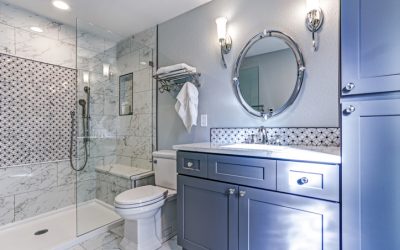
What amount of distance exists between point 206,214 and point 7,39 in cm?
276

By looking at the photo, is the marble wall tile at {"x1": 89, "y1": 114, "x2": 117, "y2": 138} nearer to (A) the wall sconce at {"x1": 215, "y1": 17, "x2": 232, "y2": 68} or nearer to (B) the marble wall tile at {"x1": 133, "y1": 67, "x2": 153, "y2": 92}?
(B) the marble wall tile at {"x1": 133, "y1": 67, "x2": 153, "y2": 92}

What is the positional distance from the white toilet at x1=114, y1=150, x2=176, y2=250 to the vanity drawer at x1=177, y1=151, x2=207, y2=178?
42cm

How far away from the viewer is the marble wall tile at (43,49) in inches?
91.1

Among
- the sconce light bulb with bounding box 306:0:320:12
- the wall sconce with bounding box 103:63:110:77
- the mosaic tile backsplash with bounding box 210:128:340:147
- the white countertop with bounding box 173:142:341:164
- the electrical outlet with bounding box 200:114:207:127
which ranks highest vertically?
the sconce light bulb with bounding box 306:0:320:12

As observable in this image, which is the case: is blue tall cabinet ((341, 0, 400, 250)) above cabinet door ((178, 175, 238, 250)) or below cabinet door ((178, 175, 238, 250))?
above

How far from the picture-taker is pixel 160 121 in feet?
8.61

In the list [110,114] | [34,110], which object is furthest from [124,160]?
[34,110]

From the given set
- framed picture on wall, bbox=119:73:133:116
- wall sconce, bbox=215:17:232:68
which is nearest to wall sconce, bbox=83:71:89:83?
framed picture on wall, bbox=119:73:133:116

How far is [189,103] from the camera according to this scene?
208 cm

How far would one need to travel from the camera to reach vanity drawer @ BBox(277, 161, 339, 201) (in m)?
1.01

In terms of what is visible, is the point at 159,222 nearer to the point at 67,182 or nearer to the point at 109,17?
the point at 67,182

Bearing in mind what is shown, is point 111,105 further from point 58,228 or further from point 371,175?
point 371,175

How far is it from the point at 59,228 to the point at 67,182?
2.06 ft

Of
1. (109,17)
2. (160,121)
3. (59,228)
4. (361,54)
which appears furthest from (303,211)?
(109,17)
